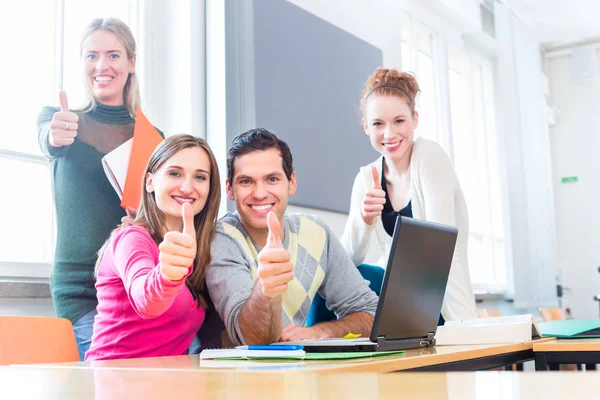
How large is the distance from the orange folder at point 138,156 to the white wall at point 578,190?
646 cm

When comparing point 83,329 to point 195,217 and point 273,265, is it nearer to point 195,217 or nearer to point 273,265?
point 195,217

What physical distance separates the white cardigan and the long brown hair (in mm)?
728

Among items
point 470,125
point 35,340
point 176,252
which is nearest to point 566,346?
point 176,252

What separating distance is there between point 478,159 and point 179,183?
543 centimetres

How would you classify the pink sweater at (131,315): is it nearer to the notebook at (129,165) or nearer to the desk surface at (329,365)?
the desk surface at (329,365)

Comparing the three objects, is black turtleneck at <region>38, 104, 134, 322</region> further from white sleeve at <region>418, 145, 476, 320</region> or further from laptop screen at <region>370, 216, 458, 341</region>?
laptop screen at <region>370, 216, 458, 341</region>

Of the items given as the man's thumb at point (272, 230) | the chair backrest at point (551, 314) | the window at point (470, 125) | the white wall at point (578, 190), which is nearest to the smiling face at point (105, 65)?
the man's thumb at point (272, 230)

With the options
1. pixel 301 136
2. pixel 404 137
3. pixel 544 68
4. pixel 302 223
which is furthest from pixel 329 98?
pixel 544 68

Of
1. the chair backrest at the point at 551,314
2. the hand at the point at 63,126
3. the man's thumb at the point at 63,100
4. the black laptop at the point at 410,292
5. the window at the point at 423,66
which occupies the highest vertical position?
the window at the point at 423,66

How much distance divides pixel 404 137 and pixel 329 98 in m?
1.33

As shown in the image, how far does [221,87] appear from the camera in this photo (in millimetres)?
3525

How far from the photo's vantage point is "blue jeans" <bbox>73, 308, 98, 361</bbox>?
2.61m

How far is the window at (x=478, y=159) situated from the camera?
272 inches

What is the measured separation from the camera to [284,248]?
7.34 feet
